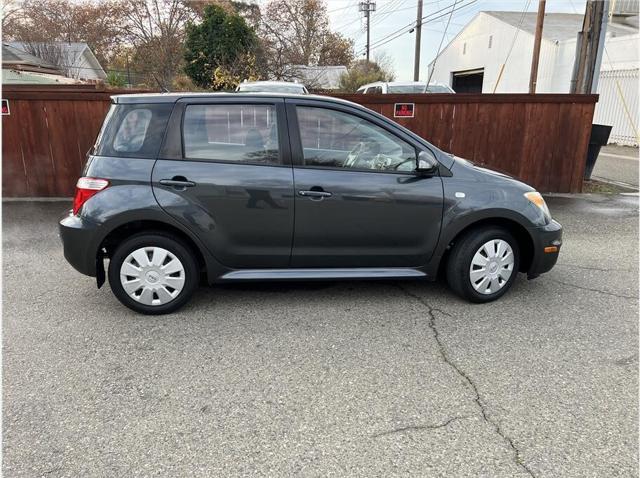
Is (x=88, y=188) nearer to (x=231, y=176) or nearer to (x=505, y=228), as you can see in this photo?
(x=231, y=176)

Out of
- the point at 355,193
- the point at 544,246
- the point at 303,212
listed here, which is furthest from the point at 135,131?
the point at 544,246

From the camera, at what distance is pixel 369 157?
399 centimetres

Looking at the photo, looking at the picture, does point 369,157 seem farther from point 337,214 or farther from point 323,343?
point 323,343

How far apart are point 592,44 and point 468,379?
982 cm

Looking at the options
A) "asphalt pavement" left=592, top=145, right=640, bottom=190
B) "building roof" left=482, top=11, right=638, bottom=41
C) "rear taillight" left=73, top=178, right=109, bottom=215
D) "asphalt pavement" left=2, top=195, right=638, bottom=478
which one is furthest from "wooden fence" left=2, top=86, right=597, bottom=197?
"building roof" left=482, top=11, right=638, bottom=41

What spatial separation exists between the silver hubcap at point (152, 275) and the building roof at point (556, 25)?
23.5 meters

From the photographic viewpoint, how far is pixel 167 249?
3.75 metres

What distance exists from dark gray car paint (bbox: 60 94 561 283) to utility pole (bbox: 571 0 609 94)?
7.74m

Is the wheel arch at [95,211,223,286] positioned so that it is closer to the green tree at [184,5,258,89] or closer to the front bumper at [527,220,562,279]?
the front bumper at [527,220,562,279]

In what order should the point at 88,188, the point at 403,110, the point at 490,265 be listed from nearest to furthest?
the point at 88,188 → the point at 490,265 → the point at 403,110

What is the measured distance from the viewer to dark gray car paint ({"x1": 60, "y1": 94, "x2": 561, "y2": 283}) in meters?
3.70

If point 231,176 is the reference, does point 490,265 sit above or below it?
below

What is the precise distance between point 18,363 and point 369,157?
9.86 ft

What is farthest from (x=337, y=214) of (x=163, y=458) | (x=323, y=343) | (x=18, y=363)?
(x=18, y=363)
